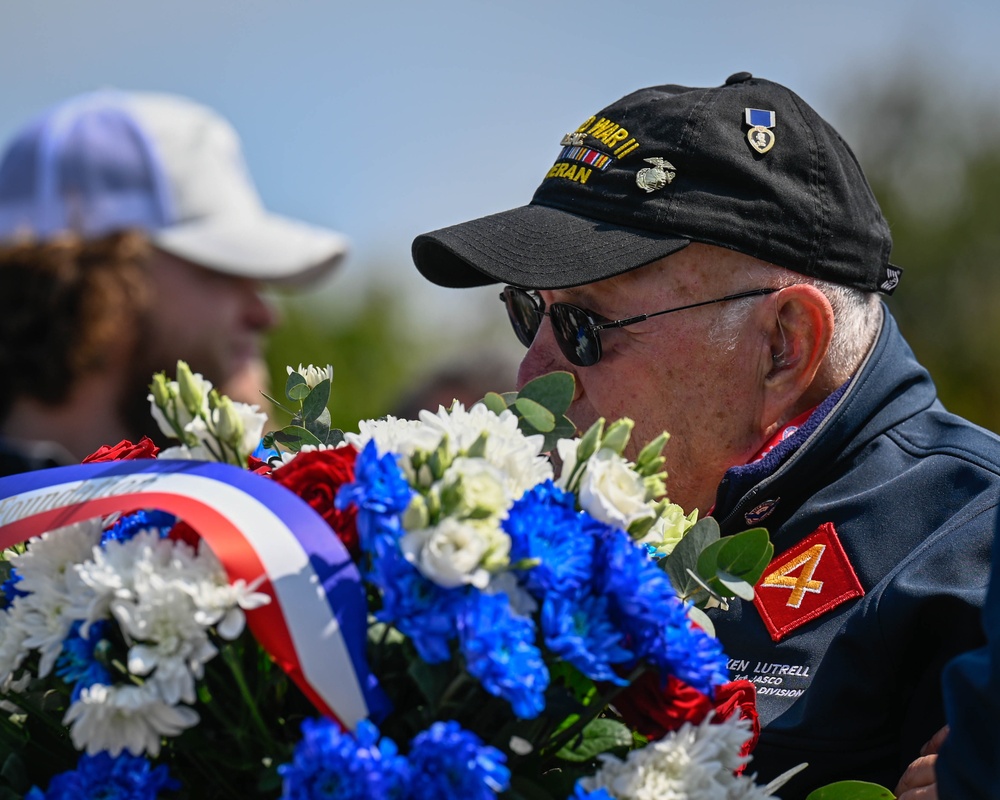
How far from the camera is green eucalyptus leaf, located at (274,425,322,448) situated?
1.79 metres

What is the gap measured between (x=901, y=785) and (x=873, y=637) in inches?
10.4

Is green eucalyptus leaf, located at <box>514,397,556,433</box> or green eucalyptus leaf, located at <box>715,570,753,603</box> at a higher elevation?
green eucalyptus leaf, located at <box>514,397,556,433</box>

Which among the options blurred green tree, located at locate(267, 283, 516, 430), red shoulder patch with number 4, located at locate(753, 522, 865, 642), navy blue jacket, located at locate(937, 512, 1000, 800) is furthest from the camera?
blurred green tree, located at locate(267, 283, 516, 430)

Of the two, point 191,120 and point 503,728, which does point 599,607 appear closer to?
point 503,728

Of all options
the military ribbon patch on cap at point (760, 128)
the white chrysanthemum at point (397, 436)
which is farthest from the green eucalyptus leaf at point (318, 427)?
the military ribbon patch on cap at point (760, 128)

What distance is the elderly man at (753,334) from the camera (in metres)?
2.19

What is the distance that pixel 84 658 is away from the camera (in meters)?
1.33

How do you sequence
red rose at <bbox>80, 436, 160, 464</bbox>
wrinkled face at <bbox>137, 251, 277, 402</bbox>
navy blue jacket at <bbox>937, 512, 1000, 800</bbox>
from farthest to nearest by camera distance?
wrinkled face at <bbox>137, 251, 277, 402</bbox> < red rose at <bbox>80, 436, 160, 464</bbox> < navy blue jacket at <bbox>937, 512, 1000, 800</bbox>

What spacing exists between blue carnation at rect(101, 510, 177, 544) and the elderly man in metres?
1.10

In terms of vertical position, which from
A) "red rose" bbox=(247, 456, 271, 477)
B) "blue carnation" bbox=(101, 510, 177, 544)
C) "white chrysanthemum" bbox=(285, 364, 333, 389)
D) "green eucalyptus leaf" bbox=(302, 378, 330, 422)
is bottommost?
"blue carnation" bbox=(101, 510, 177, 544)

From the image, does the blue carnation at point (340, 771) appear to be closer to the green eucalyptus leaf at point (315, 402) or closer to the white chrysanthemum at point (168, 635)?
the white chrysanthemum at point (168, 635)

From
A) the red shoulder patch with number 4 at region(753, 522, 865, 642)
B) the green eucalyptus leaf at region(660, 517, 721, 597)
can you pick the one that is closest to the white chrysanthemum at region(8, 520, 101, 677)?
the green eucalyptus leaf at region(660, 517, 721, 597)

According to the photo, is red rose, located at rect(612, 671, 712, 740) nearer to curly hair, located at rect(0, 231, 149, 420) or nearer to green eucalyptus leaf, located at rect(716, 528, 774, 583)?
green eucalyptus leaf, located at rect(716, 528, 774, 583)

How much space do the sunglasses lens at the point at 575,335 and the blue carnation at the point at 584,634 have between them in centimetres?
118
